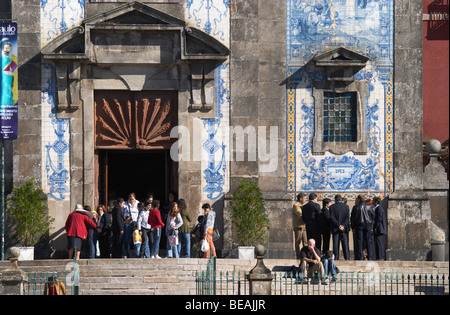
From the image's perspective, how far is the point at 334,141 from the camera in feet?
93.5

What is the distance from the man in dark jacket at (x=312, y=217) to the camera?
26.3 meters

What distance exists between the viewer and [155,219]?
26172 mm

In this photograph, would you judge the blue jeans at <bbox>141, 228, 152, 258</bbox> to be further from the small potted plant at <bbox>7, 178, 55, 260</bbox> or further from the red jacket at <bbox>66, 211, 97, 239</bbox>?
the small potted plant at <bbox>7, 178, 55, 260</bbox>

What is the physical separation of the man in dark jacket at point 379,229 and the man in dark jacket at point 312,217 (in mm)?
1380

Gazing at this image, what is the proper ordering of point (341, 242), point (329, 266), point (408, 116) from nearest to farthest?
point (329, 266)
point (341, 242)
point (408, 116)

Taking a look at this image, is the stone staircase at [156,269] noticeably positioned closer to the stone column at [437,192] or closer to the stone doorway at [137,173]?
the stone column at [437,192]

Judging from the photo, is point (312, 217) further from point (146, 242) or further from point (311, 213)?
point (146, 242)

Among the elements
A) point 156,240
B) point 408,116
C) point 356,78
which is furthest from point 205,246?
point 408,116

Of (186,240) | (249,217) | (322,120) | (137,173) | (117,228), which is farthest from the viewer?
(137,173)

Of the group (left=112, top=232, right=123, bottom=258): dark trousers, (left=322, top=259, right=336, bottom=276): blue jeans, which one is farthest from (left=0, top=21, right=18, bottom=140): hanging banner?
(left=322, top=259, right=336, bottom=276): blue jeans

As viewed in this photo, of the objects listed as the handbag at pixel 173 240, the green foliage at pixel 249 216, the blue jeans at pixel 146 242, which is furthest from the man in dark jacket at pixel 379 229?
the blue jeans at pixel 146 242

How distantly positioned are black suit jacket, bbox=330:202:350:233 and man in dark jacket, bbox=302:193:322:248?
0.35 metres

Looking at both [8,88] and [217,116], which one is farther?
[217,116]

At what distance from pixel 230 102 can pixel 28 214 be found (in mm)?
5348
